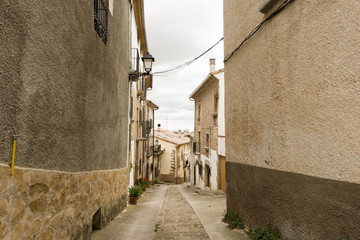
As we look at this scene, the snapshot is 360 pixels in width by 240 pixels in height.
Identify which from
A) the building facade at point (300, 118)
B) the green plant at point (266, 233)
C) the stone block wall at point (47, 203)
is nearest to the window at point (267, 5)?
the building facade at point (300, 118)

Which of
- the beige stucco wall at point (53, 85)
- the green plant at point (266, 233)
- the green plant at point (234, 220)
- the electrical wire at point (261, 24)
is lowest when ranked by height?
the green plant at point (234, 220)

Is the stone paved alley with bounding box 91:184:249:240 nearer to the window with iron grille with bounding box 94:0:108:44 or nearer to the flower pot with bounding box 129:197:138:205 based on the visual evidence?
the flower pot with bounding box 129:197:138:205

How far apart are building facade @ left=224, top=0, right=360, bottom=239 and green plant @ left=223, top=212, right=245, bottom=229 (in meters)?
0.15

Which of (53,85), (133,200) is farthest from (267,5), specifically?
(133,200)

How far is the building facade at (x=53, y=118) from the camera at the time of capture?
6.93 feet

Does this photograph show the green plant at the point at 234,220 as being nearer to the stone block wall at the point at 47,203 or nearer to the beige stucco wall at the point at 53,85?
the stone block wall at the point at 47,203

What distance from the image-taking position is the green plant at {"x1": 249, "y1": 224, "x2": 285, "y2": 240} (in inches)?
162

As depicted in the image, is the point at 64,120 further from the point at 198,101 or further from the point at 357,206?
the point at 198,101

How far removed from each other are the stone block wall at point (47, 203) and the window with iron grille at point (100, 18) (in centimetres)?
269

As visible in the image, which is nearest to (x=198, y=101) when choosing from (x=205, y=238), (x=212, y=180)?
(x=212, y=180)

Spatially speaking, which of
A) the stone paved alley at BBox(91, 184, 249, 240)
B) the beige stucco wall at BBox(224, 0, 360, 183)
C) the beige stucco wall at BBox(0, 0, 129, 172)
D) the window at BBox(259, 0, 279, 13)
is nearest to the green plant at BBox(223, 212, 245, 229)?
the stone paved alley at BBox(91, 184, 249, 240)

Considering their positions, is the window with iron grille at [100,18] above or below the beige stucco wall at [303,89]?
above

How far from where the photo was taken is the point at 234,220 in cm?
578

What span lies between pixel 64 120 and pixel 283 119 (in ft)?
10.5
